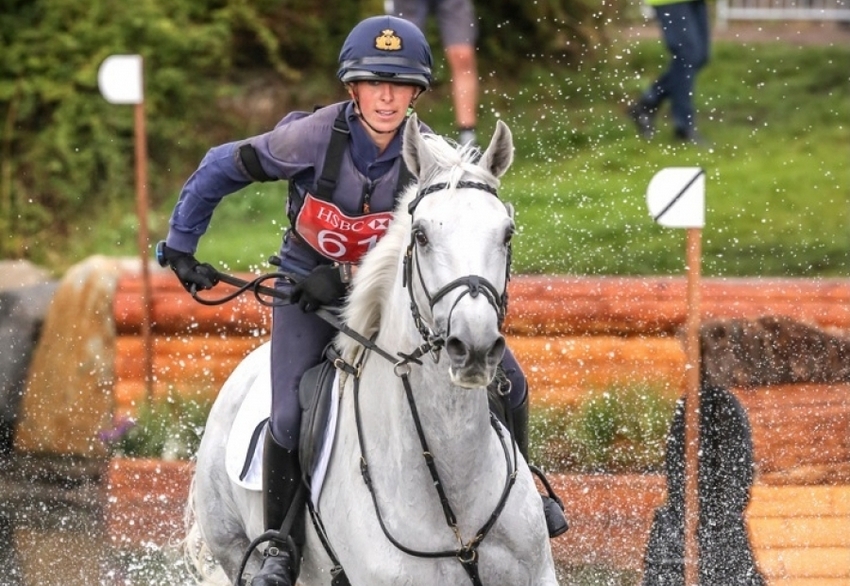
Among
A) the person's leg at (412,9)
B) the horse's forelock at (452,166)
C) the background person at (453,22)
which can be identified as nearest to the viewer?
the horse's forelock at (452,166)

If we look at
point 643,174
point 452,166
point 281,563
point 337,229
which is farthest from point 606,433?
point 452,166

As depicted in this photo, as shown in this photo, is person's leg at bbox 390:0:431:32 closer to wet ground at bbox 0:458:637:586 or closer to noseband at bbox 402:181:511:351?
wet ground at bbox 0:458:637:586

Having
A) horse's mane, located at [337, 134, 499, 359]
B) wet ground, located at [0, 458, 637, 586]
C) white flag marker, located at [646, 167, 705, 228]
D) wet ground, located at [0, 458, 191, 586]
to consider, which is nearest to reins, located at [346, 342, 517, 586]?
horse's mane, located at [337, 134, 499, 359]

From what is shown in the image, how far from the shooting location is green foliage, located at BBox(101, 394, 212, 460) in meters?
8.36

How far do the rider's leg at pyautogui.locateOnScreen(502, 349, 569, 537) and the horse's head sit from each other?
94cm

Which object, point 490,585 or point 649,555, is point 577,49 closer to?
point 649,555

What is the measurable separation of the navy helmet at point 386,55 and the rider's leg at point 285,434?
34.7 inches

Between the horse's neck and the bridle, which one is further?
the horse's neck

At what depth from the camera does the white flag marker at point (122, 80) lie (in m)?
8.98

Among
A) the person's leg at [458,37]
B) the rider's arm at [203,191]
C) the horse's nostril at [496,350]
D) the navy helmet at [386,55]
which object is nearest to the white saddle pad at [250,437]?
the rider's arm at [203,191]

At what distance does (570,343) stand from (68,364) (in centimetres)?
293

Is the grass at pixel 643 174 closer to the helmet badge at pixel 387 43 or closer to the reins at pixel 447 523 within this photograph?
the helmet badge at pixel 387 43

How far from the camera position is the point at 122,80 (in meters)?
9.00

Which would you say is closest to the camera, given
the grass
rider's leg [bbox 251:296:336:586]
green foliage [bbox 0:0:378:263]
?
rider's leg [bbox 251:296:336:586]
